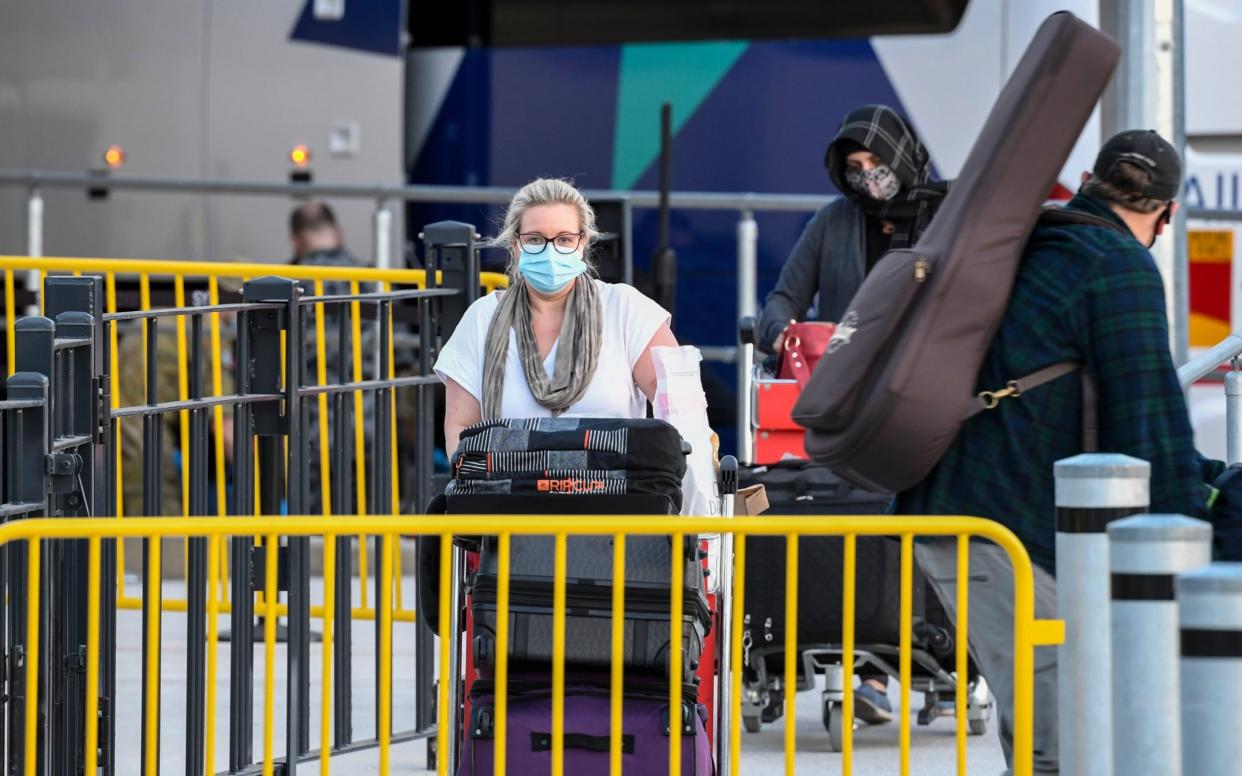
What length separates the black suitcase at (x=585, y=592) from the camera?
159 inches

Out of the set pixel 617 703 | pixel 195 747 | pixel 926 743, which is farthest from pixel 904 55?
pixel 617 703

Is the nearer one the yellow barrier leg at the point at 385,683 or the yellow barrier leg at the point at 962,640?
the yellow barrier leg at the point at 962,640

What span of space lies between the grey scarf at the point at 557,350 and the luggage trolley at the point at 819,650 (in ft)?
4.11

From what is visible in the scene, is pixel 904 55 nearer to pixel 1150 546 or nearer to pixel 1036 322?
pixel 1036 322

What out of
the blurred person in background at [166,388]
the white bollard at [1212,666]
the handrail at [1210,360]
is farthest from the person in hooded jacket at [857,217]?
the white bollard at [1212,666]

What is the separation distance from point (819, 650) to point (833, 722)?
0.43 meters

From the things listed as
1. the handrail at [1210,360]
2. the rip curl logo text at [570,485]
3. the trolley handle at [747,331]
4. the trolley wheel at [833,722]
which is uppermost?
the trolley handle at [747,331]

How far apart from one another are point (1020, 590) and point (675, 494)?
33.1 inches

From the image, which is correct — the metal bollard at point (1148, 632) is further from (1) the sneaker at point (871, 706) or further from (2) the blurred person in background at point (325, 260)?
(2) the blurred person in background at point (325, 260)

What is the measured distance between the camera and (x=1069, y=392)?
149 inches

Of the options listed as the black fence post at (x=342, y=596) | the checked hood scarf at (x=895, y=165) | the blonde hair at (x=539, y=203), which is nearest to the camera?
the blonde hair at (x=539, y=203)

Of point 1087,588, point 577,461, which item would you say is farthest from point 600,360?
point 1087,588

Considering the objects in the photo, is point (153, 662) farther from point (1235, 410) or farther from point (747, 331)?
point (1235, 410)

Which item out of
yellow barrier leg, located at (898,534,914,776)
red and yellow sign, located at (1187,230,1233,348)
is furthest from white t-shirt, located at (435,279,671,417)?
red and yellow sign, located at (1187,230,1233,348)
